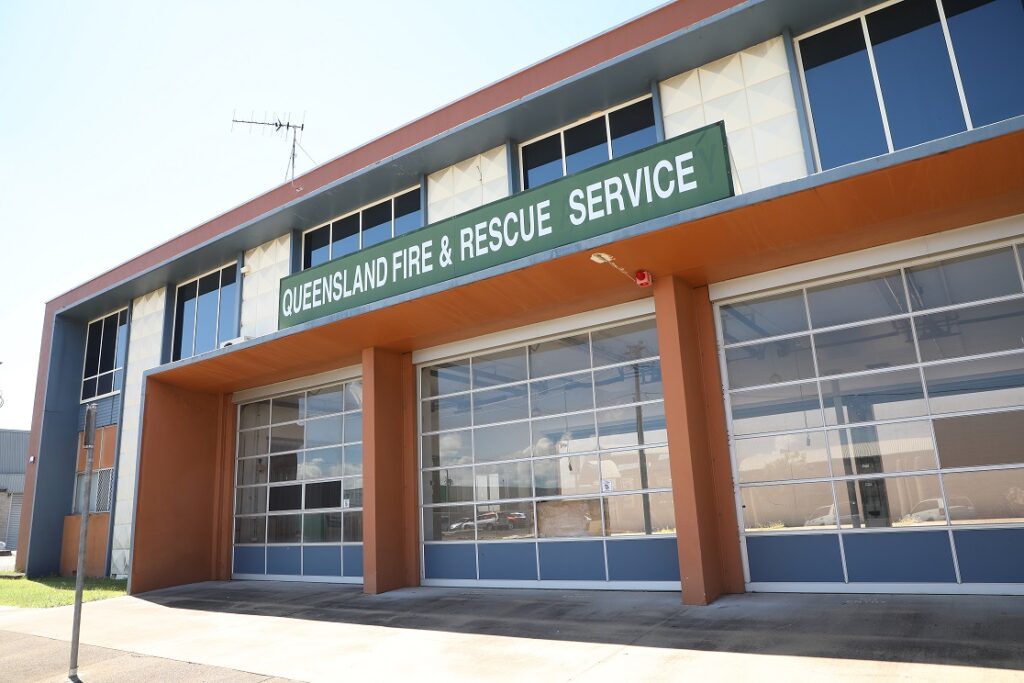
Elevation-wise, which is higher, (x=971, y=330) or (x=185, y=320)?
(x=185, y=320)

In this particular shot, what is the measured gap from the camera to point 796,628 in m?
7.33

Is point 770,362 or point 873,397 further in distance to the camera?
point 770,362

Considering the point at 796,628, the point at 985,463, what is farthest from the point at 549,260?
the point at 985,463

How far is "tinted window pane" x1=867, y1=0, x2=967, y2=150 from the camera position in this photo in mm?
9039

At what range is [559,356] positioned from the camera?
1223 cm

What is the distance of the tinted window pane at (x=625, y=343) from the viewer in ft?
37.0

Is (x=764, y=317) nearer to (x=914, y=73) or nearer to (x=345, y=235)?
(x=914, y=73)

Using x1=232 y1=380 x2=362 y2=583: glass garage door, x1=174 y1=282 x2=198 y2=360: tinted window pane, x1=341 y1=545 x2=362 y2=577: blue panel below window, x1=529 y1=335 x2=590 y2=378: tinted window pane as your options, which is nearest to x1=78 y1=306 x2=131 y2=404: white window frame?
x1=174 y1=282 x2=198 y2=360: tinted window pane

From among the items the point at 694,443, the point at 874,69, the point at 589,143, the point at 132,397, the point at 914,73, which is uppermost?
the point at 589,143

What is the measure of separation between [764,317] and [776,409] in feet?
4.49

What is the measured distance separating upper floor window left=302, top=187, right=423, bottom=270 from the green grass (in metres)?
8.30

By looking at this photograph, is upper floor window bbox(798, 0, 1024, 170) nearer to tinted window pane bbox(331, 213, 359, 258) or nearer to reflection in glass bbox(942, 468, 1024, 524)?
reflection in glass bbox(942, 468, 1024, 524)

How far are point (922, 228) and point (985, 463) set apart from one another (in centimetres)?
298

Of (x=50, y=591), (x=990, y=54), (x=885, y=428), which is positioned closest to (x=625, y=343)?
(x=885, y=428)
